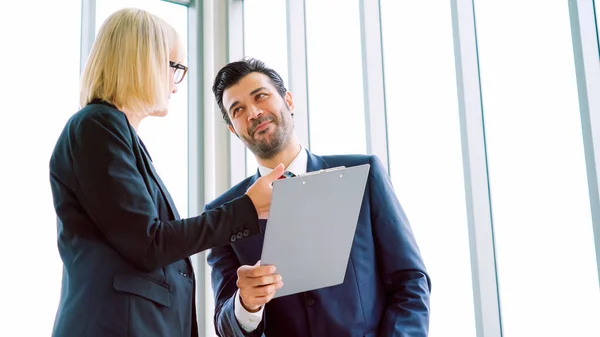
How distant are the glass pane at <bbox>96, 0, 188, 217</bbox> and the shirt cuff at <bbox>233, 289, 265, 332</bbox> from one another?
7.44 feet

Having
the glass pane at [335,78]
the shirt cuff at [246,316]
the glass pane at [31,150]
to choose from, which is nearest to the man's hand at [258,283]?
the shirt cuff at [246,316]

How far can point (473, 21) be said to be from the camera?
7.39ft

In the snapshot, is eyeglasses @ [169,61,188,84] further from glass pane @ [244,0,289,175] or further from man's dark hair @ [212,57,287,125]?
glass pane @ [244,0,289,175]

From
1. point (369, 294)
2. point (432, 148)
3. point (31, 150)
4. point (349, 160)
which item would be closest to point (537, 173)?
point (432, 148)

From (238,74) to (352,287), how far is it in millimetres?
857

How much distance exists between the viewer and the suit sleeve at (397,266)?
1567mm

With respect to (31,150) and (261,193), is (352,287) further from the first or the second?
(31,150)

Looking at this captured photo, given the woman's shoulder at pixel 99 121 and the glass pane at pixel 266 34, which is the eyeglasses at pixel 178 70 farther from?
the glass pane at pixel 266 34

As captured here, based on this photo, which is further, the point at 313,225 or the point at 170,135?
the point at 170,135

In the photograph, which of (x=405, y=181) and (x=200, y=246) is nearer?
(x=200, y=246)

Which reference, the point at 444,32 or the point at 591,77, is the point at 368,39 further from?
the point at 591,77

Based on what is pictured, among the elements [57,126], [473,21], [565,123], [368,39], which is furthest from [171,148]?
[565,123]

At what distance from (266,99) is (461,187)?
0.86m

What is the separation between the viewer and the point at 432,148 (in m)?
2.42
